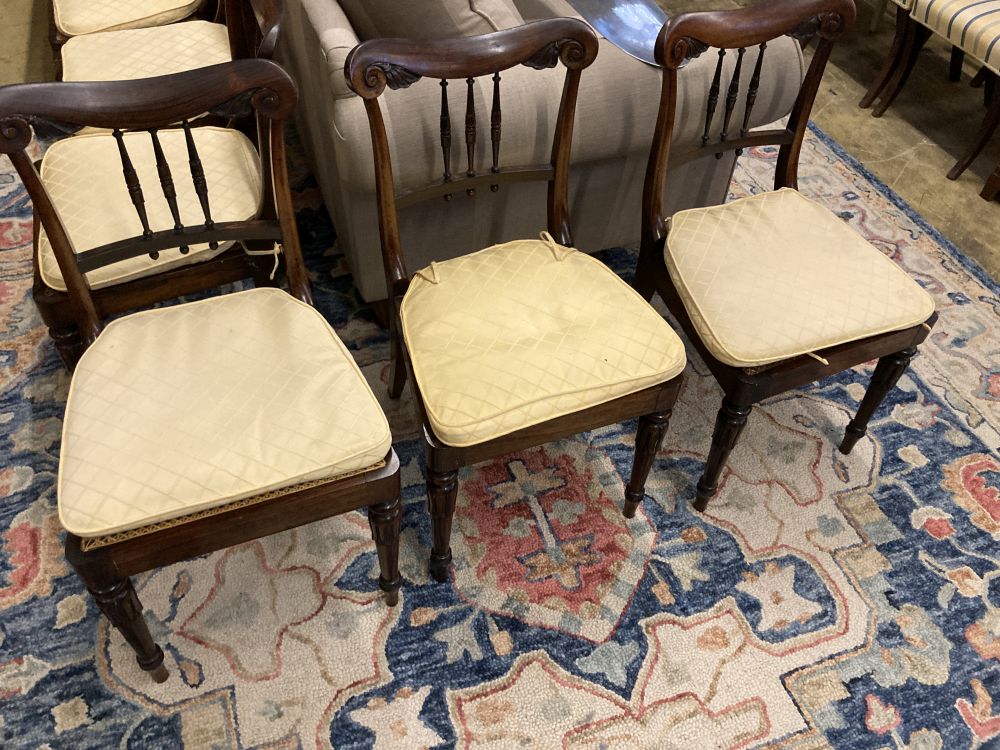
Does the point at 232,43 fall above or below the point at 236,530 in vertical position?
above

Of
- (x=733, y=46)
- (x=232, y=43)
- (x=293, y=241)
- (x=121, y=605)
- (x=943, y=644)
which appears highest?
(x=733, y=46)

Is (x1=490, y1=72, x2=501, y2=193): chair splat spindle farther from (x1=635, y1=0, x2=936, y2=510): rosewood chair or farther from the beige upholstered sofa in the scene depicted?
(x1=635, y1=0, x2=936, y2=510): rosewood chair

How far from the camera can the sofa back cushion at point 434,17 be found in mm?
1479

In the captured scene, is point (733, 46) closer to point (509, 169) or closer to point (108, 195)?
point (509, 169)

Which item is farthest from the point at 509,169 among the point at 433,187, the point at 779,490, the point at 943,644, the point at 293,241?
the point at 943,644

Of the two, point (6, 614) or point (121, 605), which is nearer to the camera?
point (121, 605)

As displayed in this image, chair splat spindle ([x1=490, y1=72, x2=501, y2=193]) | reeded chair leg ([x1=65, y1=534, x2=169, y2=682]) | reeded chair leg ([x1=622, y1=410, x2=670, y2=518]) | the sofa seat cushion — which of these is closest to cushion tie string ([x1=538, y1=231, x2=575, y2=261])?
chair splat spindle ([x1=490, y1=72, x2=501, y2=193])

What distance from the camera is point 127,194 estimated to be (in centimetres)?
141

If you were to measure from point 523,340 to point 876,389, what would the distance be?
30.5 inches

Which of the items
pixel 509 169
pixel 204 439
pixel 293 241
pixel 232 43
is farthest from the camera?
pixel 232 43

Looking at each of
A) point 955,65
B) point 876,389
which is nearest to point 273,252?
point 876,389

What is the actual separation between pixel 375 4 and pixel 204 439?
0.93 m

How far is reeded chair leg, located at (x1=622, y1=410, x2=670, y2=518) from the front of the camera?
1.37 meters

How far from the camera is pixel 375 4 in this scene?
5.01ft
